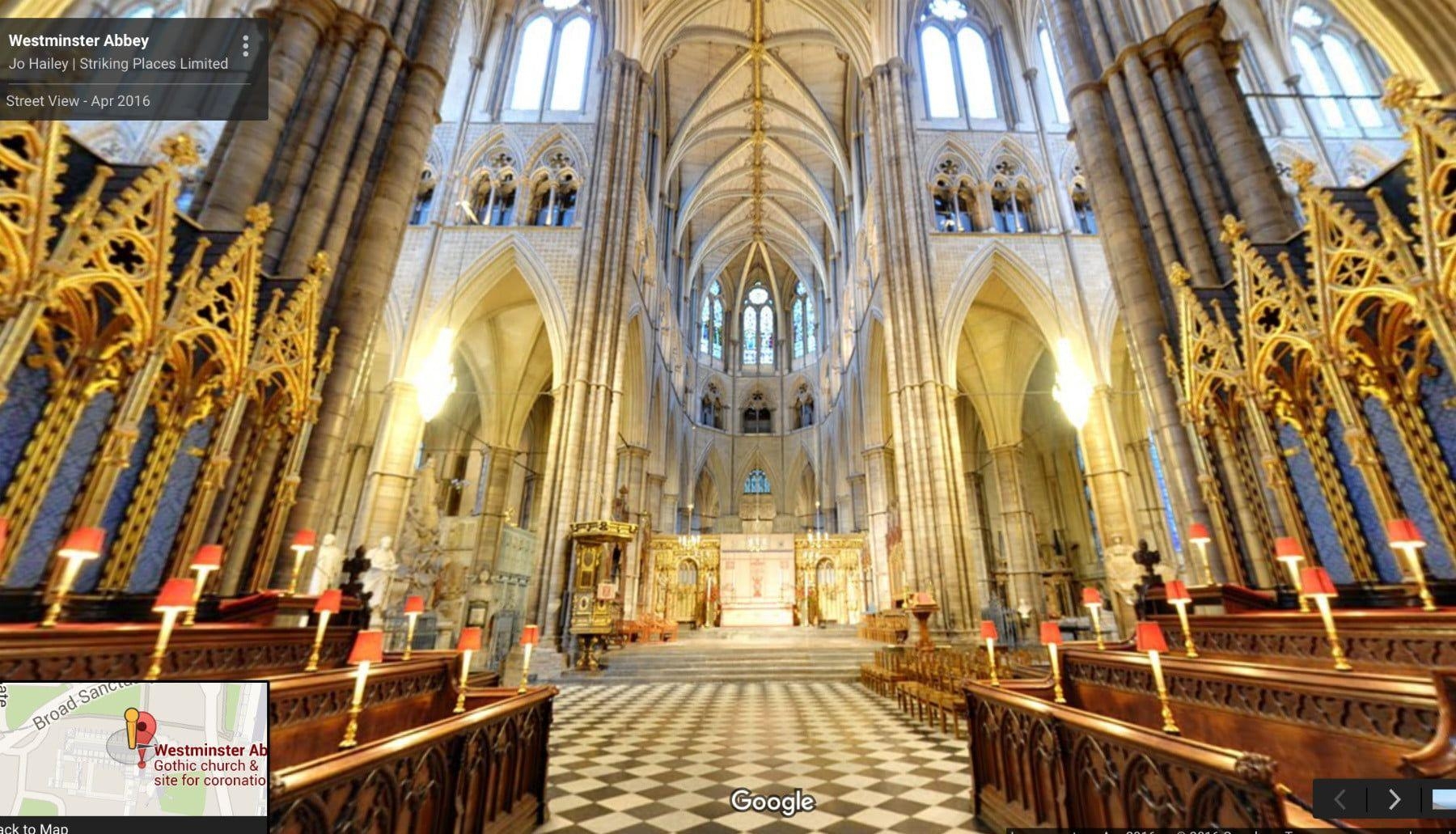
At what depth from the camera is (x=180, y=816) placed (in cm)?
134

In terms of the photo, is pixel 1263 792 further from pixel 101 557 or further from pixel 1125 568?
pixel 1125 568

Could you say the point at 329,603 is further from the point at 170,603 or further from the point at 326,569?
the point at 326,569

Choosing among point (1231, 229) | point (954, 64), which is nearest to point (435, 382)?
point (1231, 229)

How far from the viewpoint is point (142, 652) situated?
2.87 metres

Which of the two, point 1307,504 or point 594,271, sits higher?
point 594,271

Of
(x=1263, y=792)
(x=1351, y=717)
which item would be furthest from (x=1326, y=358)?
(x=1263, y=792)

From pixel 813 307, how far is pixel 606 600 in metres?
23.9

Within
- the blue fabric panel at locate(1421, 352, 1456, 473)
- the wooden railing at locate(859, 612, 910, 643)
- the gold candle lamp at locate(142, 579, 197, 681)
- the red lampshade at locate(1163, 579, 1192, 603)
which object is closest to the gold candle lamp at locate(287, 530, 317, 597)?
the gold candle lamp at locate(142, 579, 197, 681)

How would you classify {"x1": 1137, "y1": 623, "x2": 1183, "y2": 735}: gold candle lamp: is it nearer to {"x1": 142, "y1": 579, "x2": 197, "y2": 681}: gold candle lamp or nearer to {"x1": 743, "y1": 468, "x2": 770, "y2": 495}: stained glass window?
{"x1": 142, "y1": 579, "x2": 197, "y2": 681}: gold candle lamp

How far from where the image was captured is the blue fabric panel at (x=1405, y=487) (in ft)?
13.9

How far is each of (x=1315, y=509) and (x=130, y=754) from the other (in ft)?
25.5

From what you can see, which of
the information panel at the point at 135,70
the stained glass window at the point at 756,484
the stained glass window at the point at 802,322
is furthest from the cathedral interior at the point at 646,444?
the stained glass window at the point at 802,322

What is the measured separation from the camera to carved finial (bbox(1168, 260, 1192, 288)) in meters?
5.88

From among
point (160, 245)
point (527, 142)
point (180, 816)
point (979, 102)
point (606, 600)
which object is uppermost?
point (979, 102)
